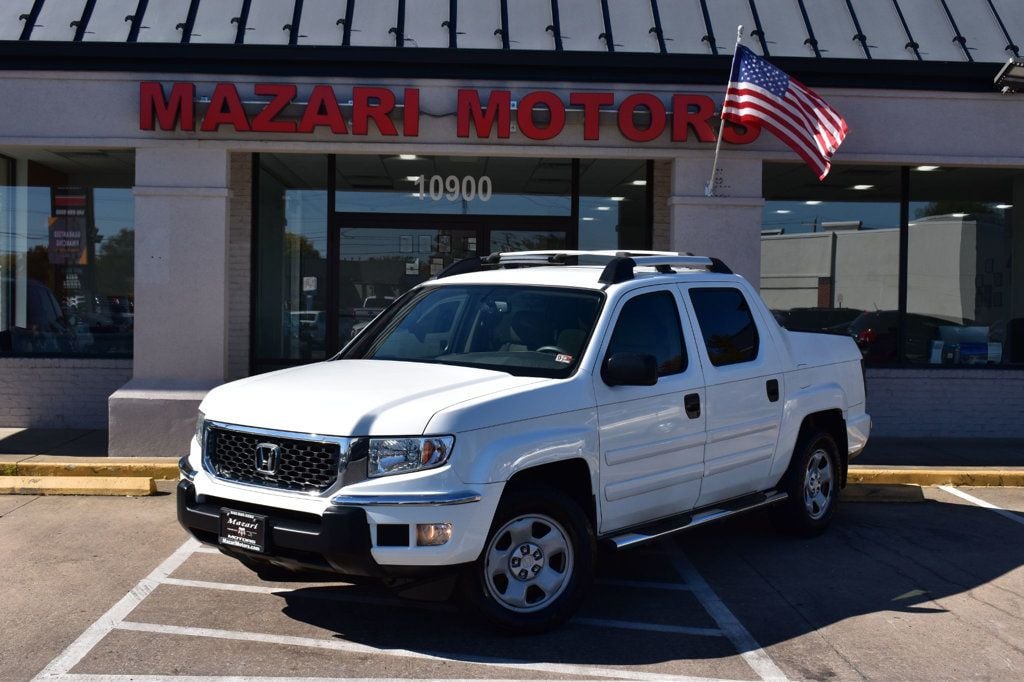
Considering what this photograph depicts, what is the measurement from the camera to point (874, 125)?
38.3ft

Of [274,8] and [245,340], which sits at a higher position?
[274,8]

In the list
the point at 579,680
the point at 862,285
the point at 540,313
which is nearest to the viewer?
the point at 579,680

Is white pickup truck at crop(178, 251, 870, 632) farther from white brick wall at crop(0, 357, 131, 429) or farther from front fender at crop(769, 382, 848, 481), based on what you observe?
white brick wall at crop(0, 357, 131, 429)

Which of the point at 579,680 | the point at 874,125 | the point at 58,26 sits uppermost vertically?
the point at 58,26

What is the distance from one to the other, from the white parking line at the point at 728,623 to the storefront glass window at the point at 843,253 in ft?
19.1

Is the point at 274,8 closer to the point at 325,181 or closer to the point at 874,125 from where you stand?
the point at 325,181

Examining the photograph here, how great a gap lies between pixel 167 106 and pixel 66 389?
343 centimetres

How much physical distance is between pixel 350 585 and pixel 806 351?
3.57 meters

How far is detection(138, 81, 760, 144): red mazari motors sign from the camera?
1086cm

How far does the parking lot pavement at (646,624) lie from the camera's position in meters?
5.08

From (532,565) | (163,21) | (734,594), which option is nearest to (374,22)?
(163,21)

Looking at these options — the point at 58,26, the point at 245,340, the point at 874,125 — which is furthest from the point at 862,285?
the point at 58,26

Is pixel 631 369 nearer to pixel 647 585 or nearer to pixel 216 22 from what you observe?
pixel 647 585

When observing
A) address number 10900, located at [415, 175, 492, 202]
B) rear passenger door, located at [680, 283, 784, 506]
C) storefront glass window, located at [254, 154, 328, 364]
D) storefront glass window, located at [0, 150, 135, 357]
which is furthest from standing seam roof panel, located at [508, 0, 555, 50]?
rear passenger door, located at [680, 283, 784, 506]
